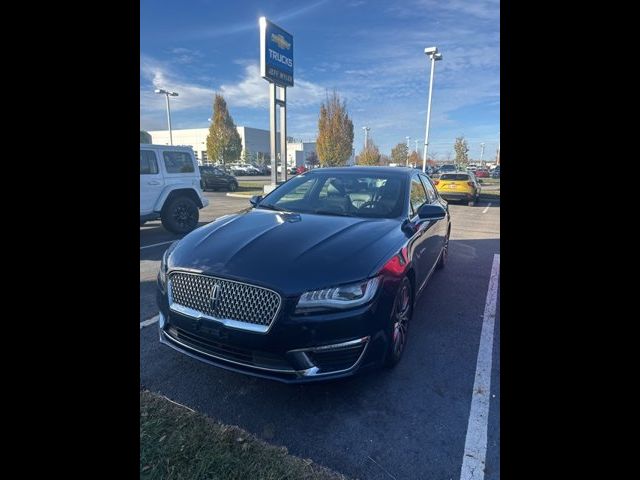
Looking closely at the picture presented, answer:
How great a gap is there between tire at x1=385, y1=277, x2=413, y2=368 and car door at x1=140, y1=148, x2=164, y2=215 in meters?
6.41

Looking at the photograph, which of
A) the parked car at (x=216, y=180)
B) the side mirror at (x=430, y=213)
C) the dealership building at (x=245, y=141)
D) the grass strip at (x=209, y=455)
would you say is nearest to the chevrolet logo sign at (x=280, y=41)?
the parked car at (x=216, y=180)

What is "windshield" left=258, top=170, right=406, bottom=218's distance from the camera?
3.55 metres

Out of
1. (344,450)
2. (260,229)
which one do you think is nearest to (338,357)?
(344,450)

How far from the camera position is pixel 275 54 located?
16.1 meters

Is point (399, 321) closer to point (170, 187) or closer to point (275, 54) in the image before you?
point (170, 187)

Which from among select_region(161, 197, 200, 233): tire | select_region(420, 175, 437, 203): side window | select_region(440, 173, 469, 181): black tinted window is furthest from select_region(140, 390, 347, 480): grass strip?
select_region(440, 173, 469, 181): black tinted window

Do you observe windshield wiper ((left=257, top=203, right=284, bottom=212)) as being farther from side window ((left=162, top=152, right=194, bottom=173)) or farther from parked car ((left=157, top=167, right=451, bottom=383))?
side window ((left=162, top=152, right=194, bottom=173))

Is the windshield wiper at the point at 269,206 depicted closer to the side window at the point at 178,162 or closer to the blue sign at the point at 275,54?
the side window at the point at 178,162
